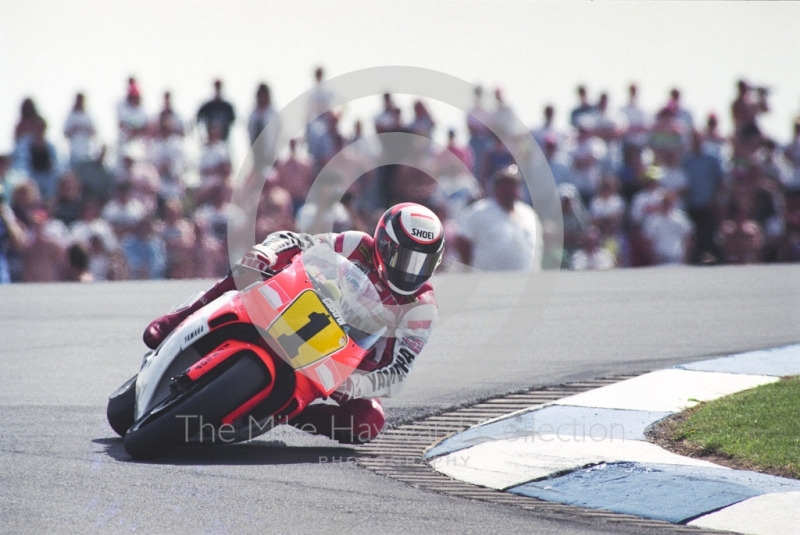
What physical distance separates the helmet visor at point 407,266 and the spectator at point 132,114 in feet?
37.7

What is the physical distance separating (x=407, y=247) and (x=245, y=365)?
3.77ft

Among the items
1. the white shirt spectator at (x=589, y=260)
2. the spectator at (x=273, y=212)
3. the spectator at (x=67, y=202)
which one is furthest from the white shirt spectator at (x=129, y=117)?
the white shirt spectator at (x=589, y=260)

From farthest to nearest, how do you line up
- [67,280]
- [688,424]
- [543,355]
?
1. [67,280]
2. [543,355]
3. [688,424]

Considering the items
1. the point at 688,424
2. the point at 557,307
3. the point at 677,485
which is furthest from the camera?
the point at 557,307

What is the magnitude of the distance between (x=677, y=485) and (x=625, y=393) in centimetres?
231

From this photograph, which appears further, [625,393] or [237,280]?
[625,393]

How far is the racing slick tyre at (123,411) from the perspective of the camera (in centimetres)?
673

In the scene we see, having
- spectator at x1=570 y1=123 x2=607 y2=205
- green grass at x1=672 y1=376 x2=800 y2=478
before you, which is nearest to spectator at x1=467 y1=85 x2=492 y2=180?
spectator at x1=570 y1=123 x2=607 y2=205

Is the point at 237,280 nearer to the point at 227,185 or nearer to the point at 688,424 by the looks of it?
the point at 688,424

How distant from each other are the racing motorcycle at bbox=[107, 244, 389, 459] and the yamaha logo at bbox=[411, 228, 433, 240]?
575 mm

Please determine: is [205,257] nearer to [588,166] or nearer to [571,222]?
[571,222]

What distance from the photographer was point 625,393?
7902 mm

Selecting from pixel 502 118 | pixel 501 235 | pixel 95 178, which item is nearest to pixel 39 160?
pixel 95 178

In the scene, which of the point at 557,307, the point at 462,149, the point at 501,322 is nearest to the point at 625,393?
the point at 501,322
